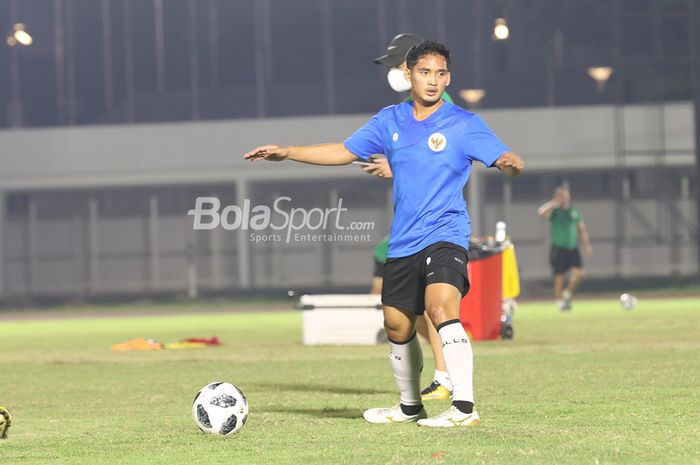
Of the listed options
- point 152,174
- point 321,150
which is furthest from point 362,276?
point 321,150

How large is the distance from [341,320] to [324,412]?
31.2 ft

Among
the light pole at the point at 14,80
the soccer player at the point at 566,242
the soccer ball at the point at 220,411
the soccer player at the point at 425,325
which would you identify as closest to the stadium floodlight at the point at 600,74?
the soccer player at the point at 566,242

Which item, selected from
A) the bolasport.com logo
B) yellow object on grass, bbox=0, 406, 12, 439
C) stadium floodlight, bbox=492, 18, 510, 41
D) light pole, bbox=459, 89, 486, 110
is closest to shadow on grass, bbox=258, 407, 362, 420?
yellow object on grass, bbox=0, 406, 12, 439

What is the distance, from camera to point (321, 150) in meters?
9.21

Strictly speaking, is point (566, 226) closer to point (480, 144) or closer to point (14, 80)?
point (480, 144)

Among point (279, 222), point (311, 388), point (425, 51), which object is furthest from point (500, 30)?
point (425, 51)

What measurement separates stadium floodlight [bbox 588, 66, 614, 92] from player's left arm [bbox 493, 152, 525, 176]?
3717 centimetres

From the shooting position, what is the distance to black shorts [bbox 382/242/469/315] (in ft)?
28.1

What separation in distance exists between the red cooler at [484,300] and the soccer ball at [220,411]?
934cm

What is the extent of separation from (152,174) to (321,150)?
1432 inches

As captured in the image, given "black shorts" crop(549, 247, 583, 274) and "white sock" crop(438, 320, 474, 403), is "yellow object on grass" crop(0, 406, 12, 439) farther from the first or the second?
"black shorts" crop(549, 247, 583, 274)

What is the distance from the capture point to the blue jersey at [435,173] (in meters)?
8.66

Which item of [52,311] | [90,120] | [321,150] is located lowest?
[52,311]

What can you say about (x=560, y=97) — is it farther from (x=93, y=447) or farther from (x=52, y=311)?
(x=93, y=447)
